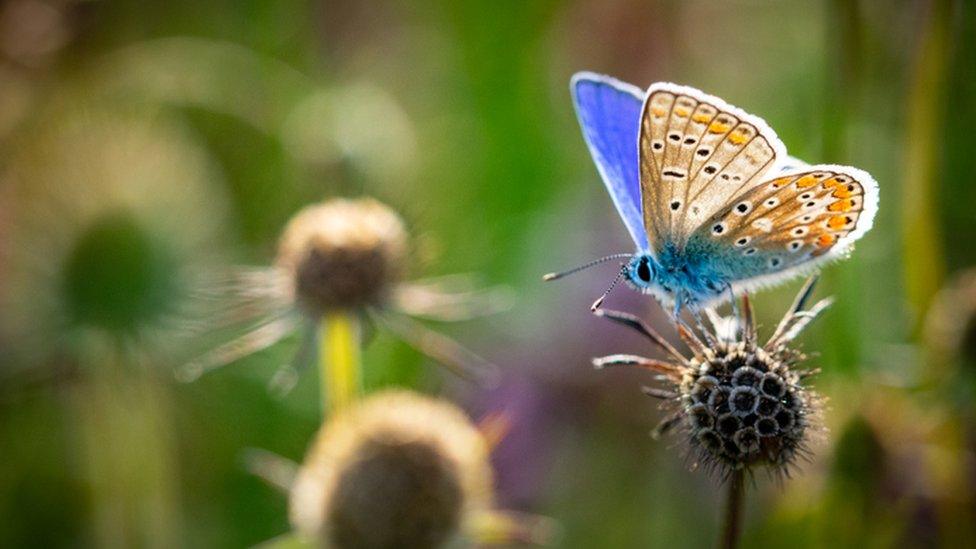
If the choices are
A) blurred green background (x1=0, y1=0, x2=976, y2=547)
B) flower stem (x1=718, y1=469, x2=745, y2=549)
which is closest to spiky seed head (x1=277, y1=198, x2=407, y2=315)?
blurred green background (x1=0, y1=0, x2=976, y2=547)

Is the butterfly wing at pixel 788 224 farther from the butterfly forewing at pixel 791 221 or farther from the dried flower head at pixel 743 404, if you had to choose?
the dried flower head at pixel 743 404

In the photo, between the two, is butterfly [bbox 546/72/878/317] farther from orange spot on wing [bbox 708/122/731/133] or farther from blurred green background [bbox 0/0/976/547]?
blurred green background [bbox 0/0/976/547]

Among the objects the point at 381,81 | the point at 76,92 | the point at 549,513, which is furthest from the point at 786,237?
the point at 381,81

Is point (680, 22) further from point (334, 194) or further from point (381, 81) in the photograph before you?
point (334, 194)

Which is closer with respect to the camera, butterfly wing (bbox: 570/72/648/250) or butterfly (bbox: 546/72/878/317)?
butterfly (bbox: 546/72/878/317)

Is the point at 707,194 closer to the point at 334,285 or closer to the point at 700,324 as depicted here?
the point at 700,324

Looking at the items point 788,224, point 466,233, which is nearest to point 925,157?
point 788,224
